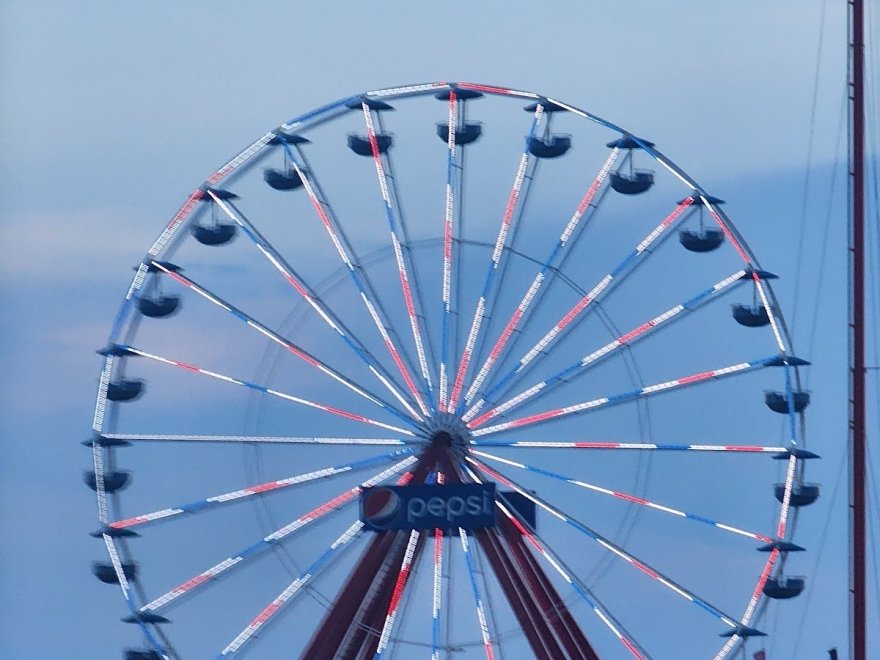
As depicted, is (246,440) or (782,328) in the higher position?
(782,328)

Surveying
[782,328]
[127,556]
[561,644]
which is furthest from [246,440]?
[782,328]

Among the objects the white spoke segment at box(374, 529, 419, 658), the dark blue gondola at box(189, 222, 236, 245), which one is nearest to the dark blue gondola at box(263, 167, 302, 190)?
the dark blue gondola at box(189, 222, 236, 245)

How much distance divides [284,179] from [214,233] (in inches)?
86.5

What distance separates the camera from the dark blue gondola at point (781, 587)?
61.1m

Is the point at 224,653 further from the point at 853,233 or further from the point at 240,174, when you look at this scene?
the point at 853,233

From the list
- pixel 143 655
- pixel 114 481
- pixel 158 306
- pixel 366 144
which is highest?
pixel 366 144

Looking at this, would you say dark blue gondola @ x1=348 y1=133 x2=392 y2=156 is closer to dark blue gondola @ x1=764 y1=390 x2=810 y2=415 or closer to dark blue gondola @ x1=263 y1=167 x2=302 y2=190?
dark blue gondola @ x1=263 y1=167 x2=302 y2=190

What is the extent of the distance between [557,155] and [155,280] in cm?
993

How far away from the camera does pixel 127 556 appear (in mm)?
62281

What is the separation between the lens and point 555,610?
6022cm

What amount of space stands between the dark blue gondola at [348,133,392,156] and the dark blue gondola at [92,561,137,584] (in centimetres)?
1133

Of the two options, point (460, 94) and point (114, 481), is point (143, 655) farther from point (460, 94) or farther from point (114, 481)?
point (460, 94)

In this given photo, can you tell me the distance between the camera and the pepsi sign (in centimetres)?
6059

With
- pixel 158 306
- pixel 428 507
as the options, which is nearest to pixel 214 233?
pixel 158 306
